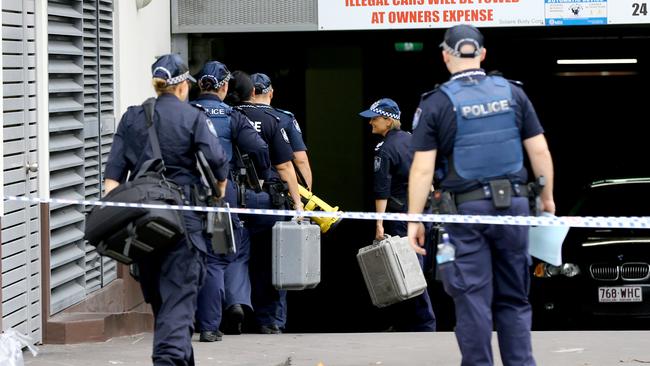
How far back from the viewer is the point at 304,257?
9805 mm

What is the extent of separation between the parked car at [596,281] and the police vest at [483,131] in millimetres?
4636

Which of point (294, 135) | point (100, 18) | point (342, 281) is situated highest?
point (100, 18)

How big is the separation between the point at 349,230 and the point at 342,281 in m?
3.75

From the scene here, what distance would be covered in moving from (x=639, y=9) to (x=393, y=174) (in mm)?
3023

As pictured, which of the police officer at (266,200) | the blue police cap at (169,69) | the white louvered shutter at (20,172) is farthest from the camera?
the police officer at (266,200)

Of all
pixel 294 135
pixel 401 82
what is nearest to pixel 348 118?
pixel 401 82

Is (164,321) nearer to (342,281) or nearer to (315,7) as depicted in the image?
(315,7)

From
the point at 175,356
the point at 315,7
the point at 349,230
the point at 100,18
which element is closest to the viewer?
the point at 175,356

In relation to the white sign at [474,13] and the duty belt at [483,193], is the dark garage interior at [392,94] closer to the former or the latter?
the white sign at [474,13]

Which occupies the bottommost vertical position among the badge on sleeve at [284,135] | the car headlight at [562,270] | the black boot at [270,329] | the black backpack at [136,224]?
the black boot at [270,329]

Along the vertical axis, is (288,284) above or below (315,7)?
below

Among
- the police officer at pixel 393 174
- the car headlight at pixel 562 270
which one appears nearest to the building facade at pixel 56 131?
the police officer at pixel 393 174

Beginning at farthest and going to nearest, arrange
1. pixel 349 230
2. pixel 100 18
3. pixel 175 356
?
1. pixel 349 230
2. pixel 100 18
3. pixel 175 356

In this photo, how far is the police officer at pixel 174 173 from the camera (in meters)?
6.86
